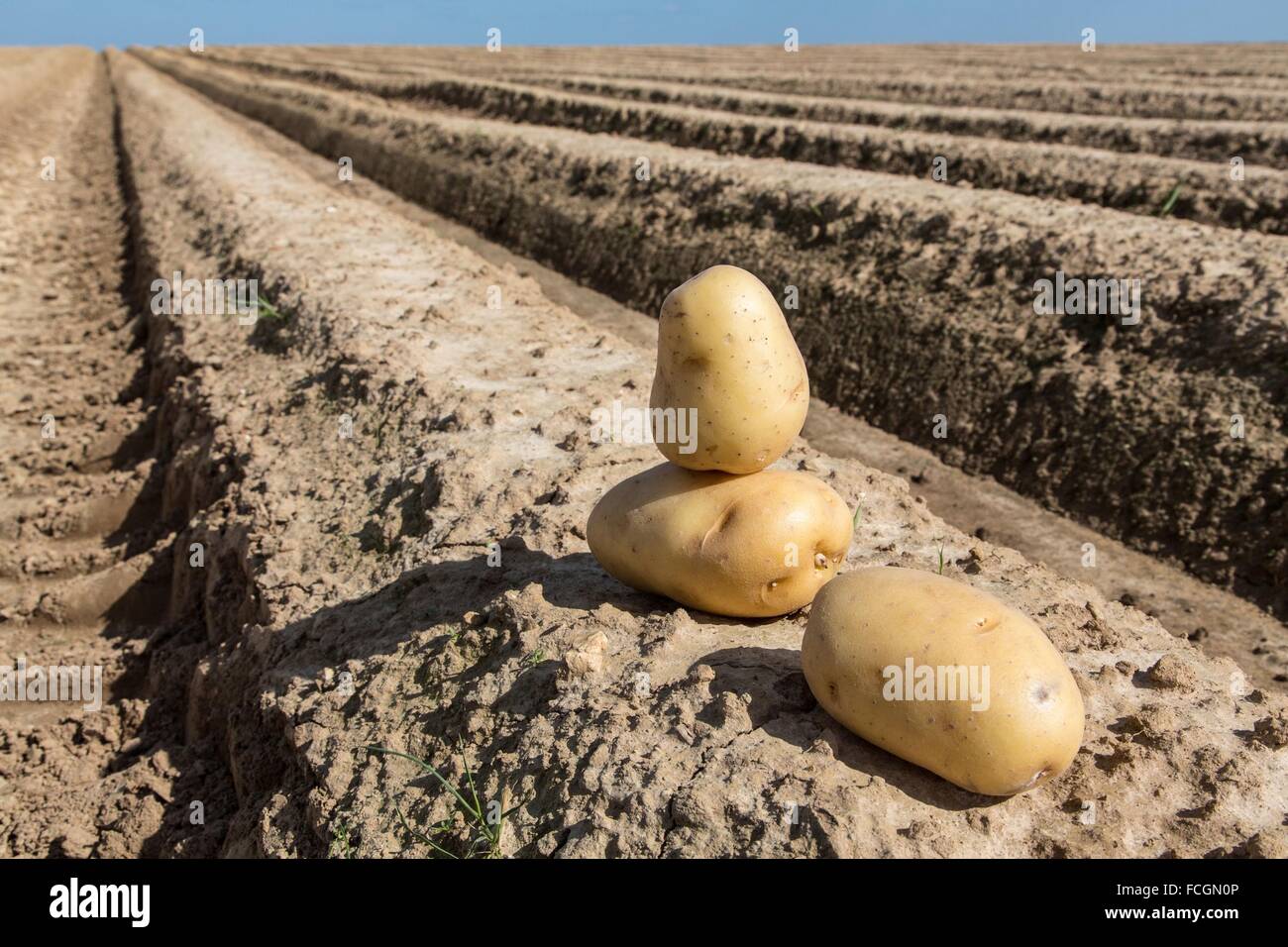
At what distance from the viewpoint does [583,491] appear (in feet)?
13.5

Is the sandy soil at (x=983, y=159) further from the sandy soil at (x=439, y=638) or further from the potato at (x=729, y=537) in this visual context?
the potato at (x=729, y=537)

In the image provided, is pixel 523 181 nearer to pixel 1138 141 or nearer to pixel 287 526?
pixel 1138 141

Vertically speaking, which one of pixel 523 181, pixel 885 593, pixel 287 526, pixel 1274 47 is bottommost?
pixel 287 526

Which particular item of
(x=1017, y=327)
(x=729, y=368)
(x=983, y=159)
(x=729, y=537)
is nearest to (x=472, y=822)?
(x=729, y=537)

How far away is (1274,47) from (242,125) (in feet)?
79.7

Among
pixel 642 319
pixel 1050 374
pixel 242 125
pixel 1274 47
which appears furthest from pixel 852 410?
pixel 1274 47

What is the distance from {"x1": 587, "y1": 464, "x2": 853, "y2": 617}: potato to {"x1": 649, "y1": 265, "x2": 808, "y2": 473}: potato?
0.13 m

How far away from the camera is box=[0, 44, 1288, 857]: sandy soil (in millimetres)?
2420

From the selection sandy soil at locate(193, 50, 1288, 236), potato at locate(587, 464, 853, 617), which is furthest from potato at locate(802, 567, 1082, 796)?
sandy soil at locate(193, 50, 1288, 236)

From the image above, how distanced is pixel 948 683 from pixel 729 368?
104 centimetres

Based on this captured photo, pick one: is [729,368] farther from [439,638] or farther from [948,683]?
[439,638]

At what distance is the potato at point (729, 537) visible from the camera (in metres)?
2.86

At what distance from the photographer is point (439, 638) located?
10.8 ft

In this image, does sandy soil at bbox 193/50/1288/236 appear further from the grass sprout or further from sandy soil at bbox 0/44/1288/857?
the grass sprout
